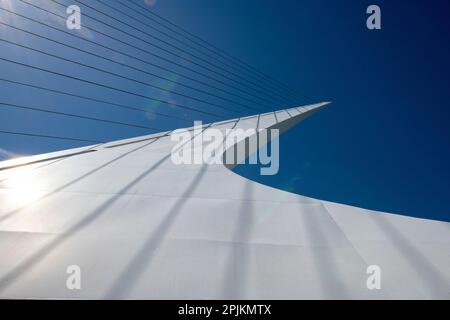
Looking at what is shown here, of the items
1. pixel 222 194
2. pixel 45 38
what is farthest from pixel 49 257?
pixel 45 38

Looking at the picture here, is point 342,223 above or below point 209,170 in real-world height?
below

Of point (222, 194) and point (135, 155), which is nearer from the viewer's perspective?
point (222, 194)

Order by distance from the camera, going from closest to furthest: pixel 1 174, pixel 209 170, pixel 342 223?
pixel 342 223
pixel 1 174
pixel 209 170

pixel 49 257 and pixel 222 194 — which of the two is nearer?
pixel 49 257

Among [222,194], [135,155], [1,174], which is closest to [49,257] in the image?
[222,194]

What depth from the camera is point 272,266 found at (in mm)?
1195

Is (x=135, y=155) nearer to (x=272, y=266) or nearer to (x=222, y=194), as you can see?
(x=222, y=194)
